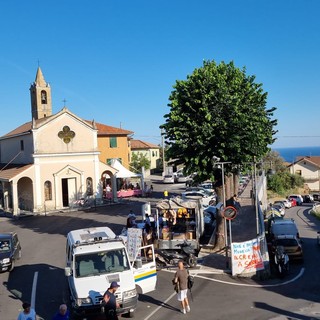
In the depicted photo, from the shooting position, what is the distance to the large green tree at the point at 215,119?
18.9 metres

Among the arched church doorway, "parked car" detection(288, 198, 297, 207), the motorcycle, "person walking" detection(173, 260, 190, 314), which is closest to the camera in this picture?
"person walking" detection(173, 260, 190, 314)

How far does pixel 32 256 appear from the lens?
20297 mm

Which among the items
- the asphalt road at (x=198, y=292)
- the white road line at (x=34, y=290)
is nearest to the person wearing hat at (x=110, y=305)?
the asphalt road at (x=198, y=292)

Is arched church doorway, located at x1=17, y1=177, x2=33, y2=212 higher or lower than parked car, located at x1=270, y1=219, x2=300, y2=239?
higher

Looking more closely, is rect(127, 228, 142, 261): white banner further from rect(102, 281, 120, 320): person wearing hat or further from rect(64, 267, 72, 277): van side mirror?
rect(102, 281, 120, 320): person wearing hat

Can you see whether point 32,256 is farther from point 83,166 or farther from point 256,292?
point 83,166

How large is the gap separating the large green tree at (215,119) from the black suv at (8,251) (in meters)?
8.43

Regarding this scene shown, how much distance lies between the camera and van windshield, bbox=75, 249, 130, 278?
40.0ft

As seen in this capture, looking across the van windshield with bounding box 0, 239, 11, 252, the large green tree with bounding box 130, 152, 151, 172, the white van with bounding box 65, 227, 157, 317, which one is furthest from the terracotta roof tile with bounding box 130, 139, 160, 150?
the white van with bounding box 65, 227, 157, 317

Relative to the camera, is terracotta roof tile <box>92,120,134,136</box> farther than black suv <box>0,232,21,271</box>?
Yes

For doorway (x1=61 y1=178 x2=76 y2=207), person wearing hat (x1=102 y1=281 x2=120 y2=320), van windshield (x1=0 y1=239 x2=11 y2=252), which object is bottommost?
person wearing hat (x1=102 y1=281 x2=120 y2=320)

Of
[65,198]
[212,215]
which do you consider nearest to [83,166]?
[65,198]

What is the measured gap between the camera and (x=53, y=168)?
35188 mm

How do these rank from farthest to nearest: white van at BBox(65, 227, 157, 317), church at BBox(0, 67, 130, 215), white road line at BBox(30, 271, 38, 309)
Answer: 1. church at BBox(0, 67, 130, 215)
2. white road line at BBox(30, 271, 38, 309)
3. white van at BBox(65, 227, 157, 317)
